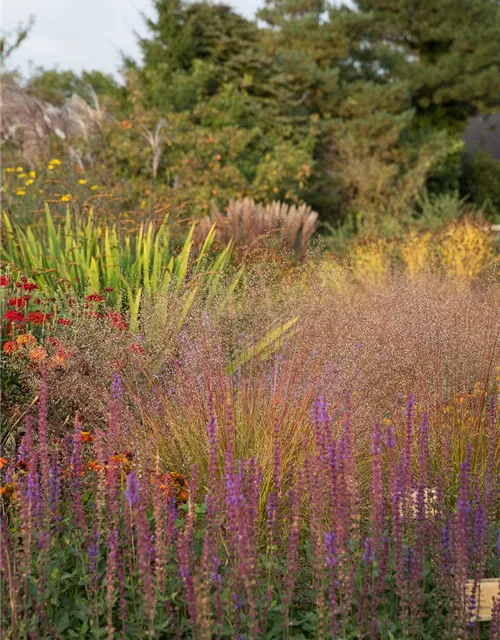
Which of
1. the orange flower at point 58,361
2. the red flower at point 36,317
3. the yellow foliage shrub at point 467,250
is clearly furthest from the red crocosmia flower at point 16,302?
the yellow foliage shrub at point 467,250

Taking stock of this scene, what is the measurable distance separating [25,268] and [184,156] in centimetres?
914

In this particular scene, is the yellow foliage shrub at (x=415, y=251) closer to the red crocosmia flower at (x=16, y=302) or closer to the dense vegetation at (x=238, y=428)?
the dense vegetation at (x=238, y=428)

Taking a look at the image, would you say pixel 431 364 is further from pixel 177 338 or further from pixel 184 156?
pixel 184 156

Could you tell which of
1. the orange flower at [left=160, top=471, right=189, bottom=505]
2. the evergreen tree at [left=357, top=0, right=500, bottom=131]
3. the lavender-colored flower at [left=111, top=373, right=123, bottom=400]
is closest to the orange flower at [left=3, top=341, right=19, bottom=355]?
the lavender-colored flower at [left=111, top=373, right=123, bottom=400]

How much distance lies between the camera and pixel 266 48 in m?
20.1

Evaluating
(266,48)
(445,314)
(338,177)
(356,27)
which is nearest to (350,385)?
(445,314)

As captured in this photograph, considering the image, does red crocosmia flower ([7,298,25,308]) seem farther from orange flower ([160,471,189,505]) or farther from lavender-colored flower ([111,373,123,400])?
orange flower ([160,471,189,505])

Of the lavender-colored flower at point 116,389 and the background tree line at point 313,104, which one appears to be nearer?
the lavender-colored flower at point 116,389

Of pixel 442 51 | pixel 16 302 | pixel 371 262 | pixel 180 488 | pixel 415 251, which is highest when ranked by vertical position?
pixel 442 51

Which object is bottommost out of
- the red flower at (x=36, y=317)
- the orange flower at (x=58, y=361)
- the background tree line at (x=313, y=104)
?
the orange flower at (x=58, y=361)

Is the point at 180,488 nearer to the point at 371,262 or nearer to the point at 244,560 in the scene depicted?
the point at 244,560

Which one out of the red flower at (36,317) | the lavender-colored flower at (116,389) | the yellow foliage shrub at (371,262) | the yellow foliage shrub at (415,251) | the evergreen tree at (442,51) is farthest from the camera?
the evergreen tree at (442,51)

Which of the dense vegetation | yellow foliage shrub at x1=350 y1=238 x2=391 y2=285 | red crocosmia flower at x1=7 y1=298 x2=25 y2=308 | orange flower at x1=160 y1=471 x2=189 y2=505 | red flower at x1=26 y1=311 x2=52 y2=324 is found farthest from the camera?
yellow foliage shrub at x1=350 y1=238 x2=391 y2=285

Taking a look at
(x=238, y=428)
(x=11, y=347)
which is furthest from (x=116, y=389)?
(x=11, y=347)
